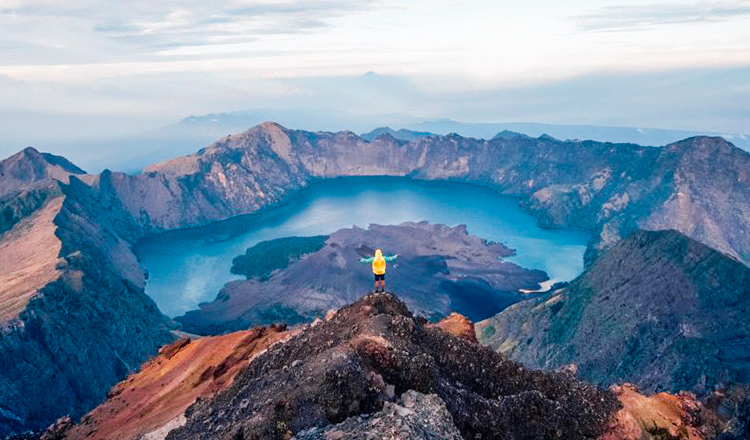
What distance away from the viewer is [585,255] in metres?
183

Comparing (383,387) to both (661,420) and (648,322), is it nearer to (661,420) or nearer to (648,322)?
(661,420)

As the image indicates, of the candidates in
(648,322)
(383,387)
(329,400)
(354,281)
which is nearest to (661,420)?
(383,387)

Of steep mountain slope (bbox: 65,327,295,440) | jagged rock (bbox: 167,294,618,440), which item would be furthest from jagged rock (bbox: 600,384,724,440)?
steep mountain slope (bbox: 65,327,295,440)

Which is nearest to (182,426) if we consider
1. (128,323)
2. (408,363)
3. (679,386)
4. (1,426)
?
(408,363)

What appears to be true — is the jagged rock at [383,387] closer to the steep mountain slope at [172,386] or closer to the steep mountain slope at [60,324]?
the steep mountain slope at [172,386]

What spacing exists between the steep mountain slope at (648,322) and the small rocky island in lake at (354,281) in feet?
95.7

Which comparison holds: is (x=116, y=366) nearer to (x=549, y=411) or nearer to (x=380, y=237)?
(x=549, y=411)

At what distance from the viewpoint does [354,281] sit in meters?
142

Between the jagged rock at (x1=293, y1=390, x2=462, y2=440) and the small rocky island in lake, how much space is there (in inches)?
3584

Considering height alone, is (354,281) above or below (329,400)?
below

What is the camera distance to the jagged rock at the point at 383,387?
27750 mm

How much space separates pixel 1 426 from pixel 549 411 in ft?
228

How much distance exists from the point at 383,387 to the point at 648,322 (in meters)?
64.9

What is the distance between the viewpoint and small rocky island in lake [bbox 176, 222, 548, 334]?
132 m
